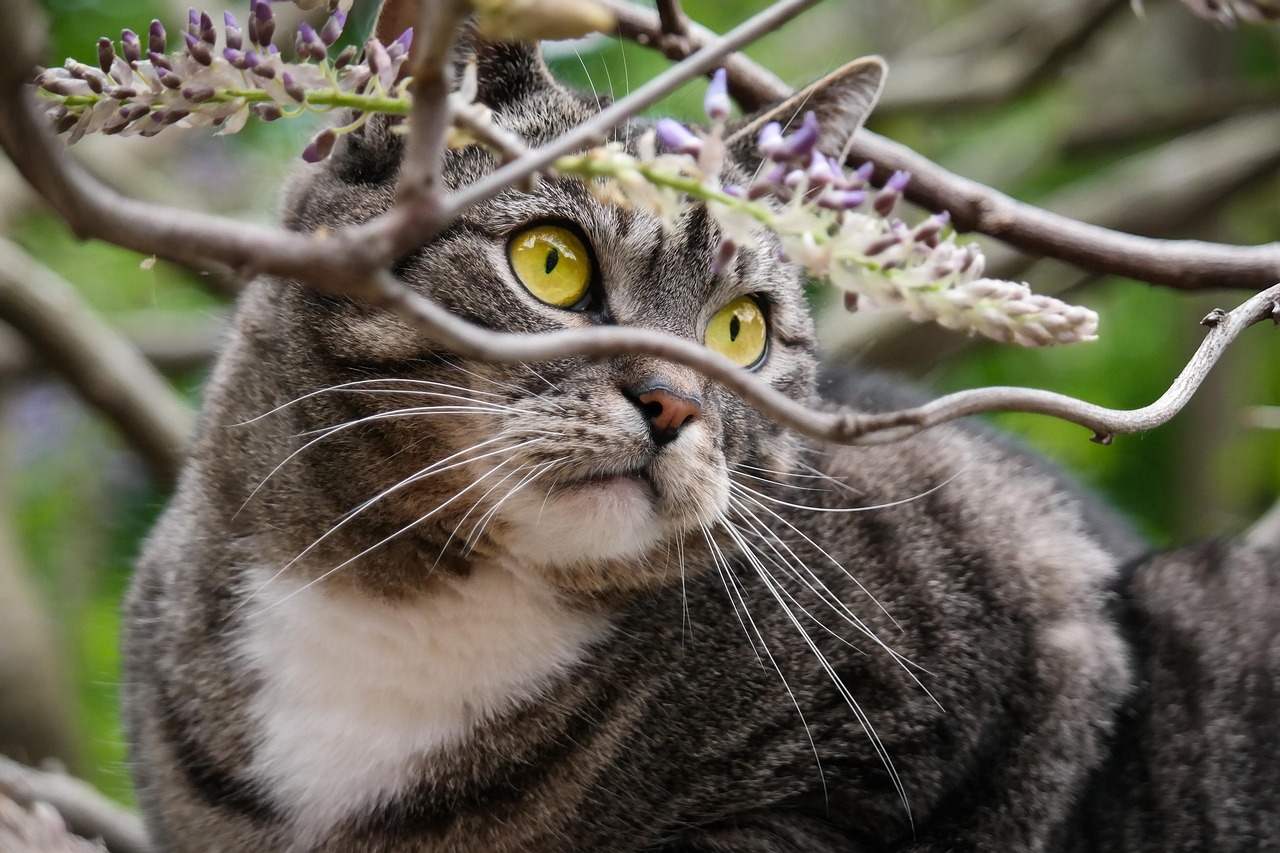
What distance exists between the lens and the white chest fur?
6.87 feet

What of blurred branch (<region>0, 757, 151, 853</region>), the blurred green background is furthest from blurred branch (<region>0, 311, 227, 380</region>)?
blurred branch (<region>0, 757, 151, 853</region>)

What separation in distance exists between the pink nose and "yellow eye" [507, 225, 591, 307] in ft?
0.82

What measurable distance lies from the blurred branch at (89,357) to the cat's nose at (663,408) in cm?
234

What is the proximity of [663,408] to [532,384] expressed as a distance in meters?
0.20

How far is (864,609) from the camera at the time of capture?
230cm

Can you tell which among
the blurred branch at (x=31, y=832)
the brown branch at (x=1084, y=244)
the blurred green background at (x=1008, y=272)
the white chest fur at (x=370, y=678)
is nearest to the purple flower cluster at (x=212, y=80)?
the brown branch at (x=1084, y=244)

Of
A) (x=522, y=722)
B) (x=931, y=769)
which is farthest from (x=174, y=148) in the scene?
(x=931, y=769)

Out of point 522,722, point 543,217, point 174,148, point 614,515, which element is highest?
point 543,217

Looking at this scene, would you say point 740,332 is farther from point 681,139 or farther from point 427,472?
point 681,139

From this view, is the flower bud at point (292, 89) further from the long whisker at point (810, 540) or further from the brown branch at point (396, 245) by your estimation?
the long whisker at point (810, 540)

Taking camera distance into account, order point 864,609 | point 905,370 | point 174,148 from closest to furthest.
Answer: point 864,609 → point 905,370 → point 174,148

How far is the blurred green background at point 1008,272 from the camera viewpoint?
458cm

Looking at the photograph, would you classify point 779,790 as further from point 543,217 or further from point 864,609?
point 543,217

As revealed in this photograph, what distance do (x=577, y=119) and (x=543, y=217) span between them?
33 cm
